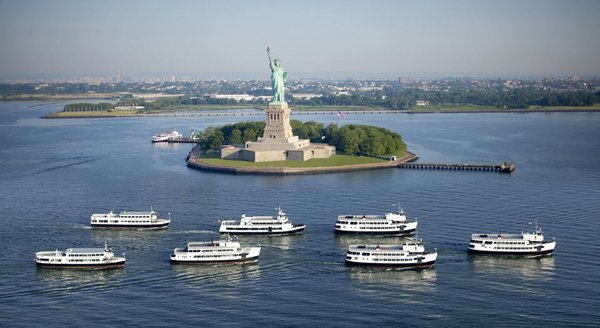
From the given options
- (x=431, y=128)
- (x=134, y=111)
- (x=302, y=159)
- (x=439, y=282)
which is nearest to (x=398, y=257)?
(x=439, y=282)

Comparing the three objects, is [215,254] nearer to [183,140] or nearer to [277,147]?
[277,147]

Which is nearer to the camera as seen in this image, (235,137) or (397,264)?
(397,264)

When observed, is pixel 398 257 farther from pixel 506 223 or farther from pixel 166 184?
pixel 166 184

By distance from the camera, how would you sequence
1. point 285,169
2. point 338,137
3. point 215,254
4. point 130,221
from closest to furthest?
1. point 215,254
2. point 130,221
3. point 285,169
4. point 338,137

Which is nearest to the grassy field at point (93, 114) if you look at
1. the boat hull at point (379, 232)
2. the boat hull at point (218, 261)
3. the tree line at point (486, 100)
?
the tree line at point (486, 100)

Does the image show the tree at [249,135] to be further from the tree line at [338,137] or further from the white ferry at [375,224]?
the white ferry at [375,224]

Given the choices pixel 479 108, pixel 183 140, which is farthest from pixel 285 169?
pixel 479 108
